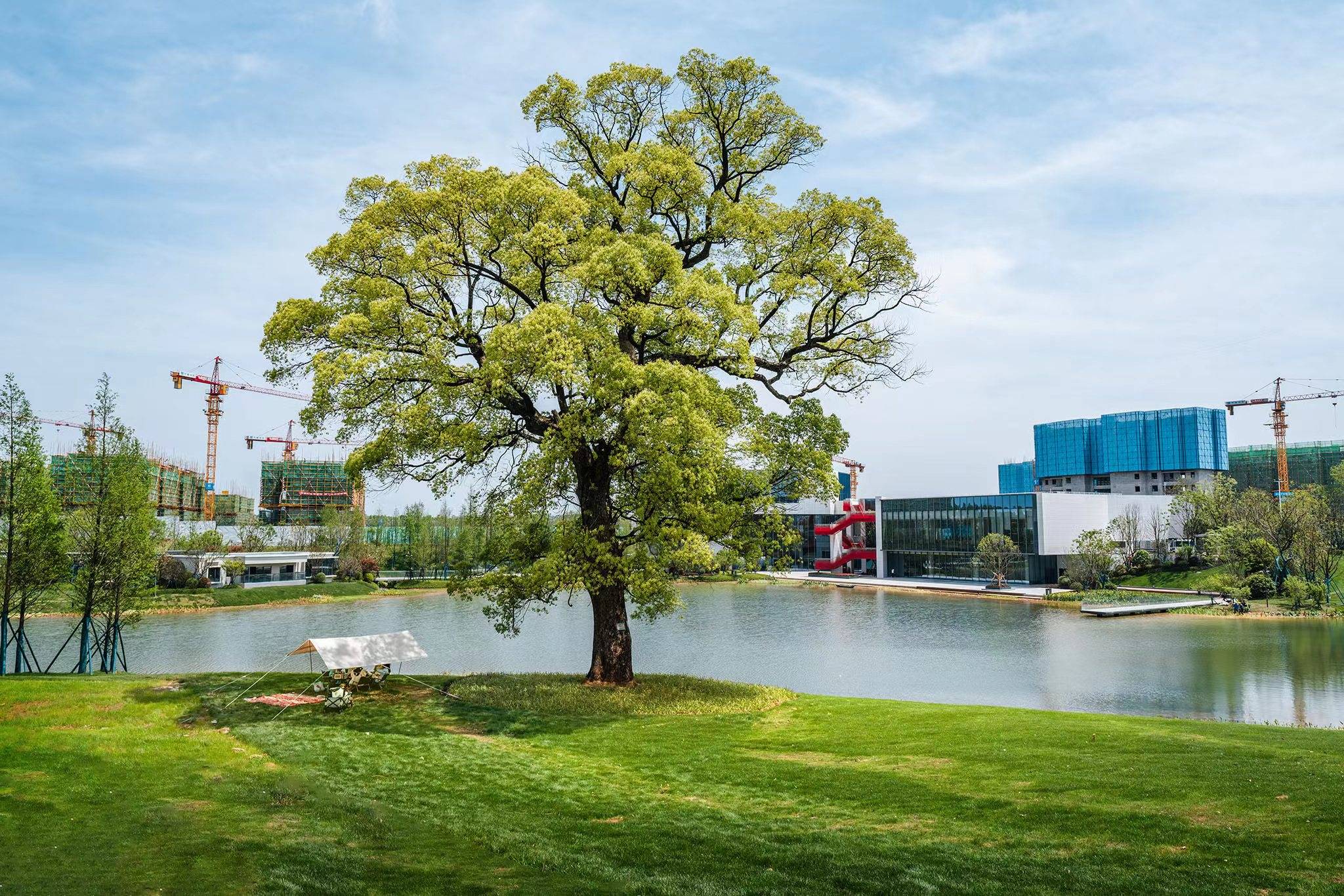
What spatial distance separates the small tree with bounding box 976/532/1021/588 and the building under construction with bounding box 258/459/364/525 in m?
90.9

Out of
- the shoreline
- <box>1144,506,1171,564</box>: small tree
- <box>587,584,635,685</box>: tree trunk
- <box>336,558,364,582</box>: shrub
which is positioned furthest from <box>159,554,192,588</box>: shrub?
<box>1144,506,1171,564</box>: small tree

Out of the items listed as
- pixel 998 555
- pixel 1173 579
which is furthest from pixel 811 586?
pixel 1173 579

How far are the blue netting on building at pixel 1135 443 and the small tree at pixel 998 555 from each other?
186 feet

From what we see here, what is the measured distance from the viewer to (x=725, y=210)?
22047 millimetres

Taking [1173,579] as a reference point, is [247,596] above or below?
below

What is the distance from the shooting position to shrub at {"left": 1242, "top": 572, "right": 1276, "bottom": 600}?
52.8m

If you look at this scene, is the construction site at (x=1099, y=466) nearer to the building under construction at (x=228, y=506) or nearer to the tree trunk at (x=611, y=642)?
the building under construction at (x=228, y=506)

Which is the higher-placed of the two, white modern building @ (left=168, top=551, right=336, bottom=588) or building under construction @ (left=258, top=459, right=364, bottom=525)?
building under construction @ (left=258, top=459, right=364, bottom=525)

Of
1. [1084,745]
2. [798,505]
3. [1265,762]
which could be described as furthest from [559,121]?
[798,505]

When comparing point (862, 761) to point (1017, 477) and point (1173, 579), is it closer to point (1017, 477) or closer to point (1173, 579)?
point (1173, 579)

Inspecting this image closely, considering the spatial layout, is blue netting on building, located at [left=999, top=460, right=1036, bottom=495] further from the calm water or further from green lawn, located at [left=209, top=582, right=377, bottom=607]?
green lawn, located at [left=209, top=582, right=377, bottom=607]

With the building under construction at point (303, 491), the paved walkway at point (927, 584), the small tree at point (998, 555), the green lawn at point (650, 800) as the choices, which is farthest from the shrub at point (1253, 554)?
the building under construction at point (303, 491)

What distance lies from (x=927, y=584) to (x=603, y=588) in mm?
60189

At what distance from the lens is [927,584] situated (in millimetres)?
74938
